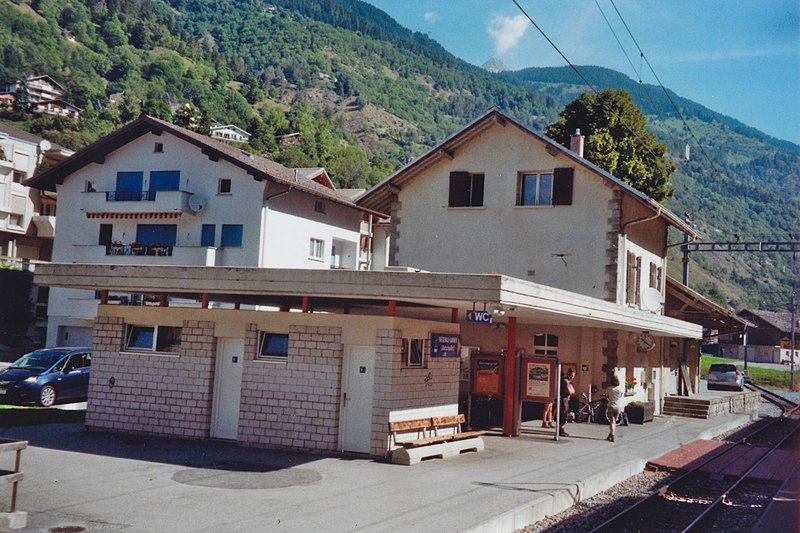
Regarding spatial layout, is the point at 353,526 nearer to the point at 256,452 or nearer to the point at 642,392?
the point at 256,452

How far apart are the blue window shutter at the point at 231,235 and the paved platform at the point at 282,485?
78.0 feet

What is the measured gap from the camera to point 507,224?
26.4 metres

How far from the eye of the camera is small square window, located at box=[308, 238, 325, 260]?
44.8 m

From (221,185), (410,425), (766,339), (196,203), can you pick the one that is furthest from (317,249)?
(766,339)

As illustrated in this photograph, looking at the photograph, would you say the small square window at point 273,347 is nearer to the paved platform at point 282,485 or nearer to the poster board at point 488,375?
the paved platform at point 282,485

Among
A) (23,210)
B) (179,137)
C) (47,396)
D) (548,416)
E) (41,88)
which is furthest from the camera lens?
(41,88)

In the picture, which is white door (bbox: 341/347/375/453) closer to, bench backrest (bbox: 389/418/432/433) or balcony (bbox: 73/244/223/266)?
bench backrest (bbox: 389/418/432/433)

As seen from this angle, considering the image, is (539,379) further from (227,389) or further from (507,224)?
(507,224)

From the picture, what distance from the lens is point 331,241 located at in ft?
154

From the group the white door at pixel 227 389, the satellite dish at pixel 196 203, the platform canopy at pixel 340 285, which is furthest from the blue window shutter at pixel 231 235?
the white door at pixel 227 389

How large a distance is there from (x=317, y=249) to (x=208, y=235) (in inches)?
245

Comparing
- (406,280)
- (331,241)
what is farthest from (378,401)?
(331,241)

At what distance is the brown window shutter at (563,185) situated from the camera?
83.8ft

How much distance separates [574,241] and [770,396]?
105ft
